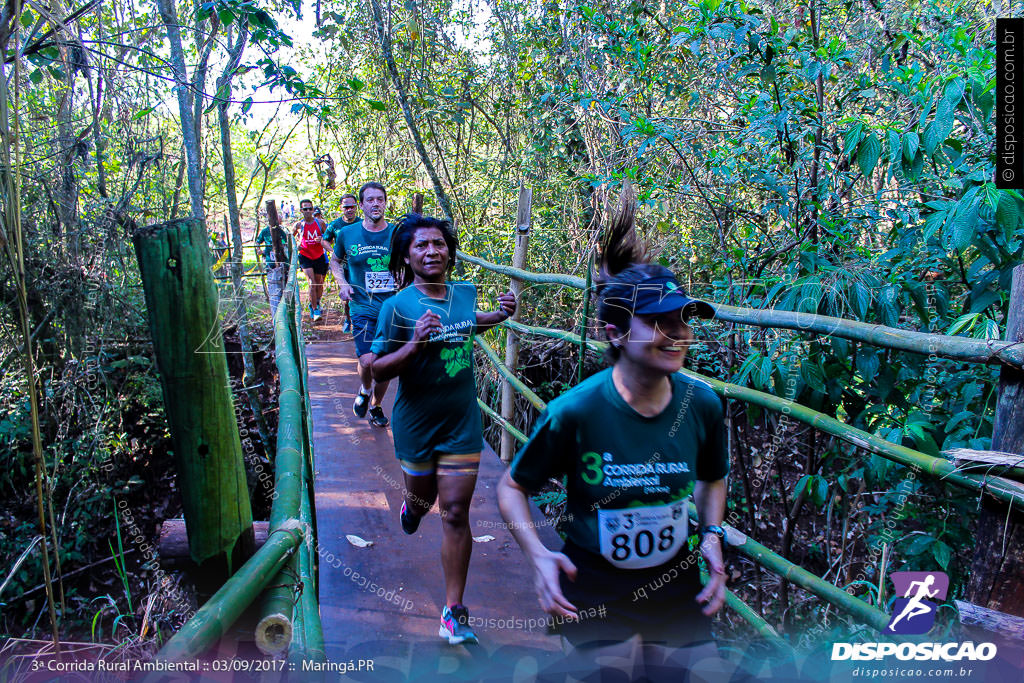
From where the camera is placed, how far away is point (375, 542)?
3174 mm

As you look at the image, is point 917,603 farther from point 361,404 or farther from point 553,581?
point 361,404

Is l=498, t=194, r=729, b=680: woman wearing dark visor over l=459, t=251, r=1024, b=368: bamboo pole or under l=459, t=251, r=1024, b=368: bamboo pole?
under

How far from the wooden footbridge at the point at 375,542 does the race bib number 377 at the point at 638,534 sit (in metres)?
0.33

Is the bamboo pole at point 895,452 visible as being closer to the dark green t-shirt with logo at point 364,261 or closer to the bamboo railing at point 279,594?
the bamboo railing at point 279,594

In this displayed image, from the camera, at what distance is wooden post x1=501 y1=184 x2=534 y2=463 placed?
4277 mm

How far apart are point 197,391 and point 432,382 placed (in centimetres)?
143

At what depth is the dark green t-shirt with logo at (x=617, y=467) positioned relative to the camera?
5.17ft

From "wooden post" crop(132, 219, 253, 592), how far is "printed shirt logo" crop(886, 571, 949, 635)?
5.03ft

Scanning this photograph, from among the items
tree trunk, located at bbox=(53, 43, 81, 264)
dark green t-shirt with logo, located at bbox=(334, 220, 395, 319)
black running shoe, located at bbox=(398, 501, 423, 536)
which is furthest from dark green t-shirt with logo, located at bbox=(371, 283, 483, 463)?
tree trunk, located at bbox=(53, 43, 81, 264)

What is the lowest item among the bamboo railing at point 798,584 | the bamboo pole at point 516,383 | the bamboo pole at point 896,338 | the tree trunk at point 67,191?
the bamboo railing at point 798,584

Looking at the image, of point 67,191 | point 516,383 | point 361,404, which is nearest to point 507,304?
point 516,383

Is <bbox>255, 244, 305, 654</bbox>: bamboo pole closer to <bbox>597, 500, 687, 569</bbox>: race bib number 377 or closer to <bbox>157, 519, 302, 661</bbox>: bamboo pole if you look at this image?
<bbox>157, 519, 302, 661</bbox>: bamboo pole

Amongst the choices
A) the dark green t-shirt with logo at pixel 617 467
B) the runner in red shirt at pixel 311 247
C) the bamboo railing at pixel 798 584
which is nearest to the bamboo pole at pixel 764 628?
the bamboo railing at pixel 798 584

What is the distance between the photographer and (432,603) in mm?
2734
